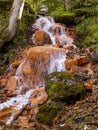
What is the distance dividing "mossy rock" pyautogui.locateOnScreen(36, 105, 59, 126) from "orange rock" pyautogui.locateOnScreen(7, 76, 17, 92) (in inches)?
113

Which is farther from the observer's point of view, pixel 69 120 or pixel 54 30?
pixel 54 30

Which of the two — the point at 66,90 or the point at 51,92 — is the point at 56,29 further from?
the point at 66,90

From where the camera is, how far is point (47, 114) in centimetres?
646

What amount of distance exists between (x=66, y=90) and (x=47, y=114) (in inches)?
32.5

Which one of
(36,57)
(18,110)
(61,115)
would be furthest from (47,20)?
(61,115)

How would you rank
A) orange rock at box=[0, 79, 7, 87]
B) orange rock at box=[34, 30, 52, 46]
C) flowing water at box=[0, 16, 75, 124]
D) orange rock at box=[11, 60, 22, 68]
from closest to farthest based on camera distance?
1. flowing water at box=[0, 16, 75, 124]
2. orange rock at box=[0, 79, 7, 87]
3. orange rock at box=[11, 60, 22, 68]
4. orange rock at box=[34, 30, 52, 46]

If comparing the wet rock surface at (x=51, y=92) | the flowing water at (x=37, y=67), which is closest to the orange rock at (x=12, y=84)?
the wet rock surface at (x=51, y=92)

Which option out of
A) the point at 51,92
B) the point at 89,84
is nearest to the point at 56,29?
the point at 89,84

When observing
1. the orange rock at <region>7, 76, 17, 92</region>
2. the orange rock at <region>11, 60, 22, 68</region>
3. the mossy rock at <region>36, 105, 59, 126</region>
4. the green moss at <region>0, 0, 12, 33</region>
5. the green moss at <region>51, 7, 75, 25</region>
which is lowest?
the orange rock at <region>7, 76, 17, 92</region>

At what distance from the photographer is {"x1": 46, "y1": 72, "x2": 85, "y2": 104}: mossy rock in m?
6.89

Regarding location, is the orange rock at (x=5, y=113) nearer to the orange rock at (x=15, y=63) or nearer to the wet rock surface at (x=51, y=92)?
the wet rock surface at (x=51, y=92)

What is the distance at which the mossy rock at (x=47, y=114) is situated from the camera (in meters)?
6.32

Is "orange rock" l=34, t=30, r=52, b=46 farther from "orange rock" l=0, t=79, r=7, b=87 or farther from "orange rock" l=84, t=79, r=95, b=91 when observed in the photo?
"orange rock" l=84, t=79, r=95, b=91

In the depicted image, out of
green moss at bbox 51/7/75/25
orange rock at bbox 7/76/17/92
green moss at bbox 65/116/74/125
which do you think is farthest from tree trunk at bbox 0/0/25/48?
green moss at bbox 65/116/74/125
